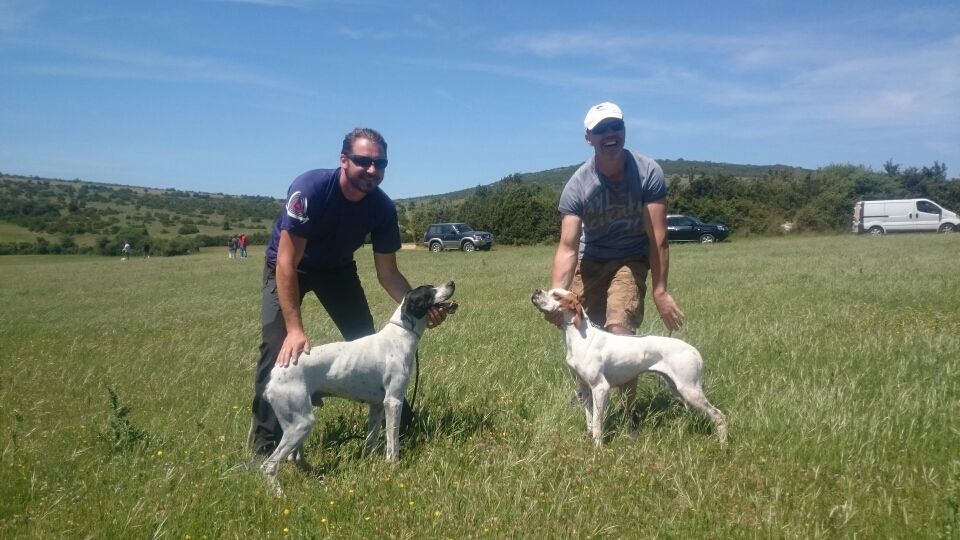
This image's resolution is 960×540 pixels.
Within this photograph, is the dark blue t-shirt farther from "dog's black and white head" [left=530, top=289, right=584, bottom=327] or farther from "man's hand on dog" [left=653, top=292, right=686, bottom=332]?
"man's hand on dog" [left=653, top=292, right=686, bottom=332]

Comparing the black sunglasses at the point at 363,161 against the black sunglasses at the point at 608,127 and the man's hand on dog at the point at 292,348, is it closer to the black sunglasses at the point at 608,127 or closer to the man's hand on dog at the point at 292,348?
the man's hand on dog at the point at 292,348

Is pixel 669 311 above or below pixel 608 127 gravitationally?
below

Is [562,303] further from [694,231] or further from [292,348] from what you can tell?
[694,231]

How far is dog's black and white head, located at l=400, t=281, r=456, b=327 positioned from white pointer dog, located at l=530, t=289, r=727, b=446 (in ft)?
2.04

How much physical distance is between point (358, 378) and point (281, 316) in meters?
0.76

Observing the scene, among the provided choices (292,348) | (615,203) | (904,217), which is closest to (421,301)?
(292,348)

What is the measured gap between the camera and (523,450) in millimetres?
4812

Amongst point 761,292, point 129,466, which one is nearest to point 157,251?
point 761,292

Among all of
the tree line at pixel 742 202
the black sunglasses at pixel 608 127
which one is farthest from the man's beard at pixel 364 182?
the tree line at pixel 742 202

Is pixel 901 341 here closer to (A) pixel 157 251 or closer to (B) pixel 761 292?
(B) pixel 761 292

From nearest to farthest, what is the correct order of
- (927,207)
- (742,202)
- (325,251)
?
(325,251) → (927,207) → (742,202)

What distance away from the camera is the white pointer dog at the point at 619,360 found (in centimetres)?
486

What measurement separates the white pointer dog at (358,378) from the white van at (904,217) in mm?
43080

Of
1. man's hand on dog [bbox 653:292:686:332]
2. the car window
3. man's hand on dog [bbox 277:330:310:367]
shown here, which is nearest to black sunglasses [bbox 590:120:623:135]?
man's hand on dog [bbox 653:292:686:332]
